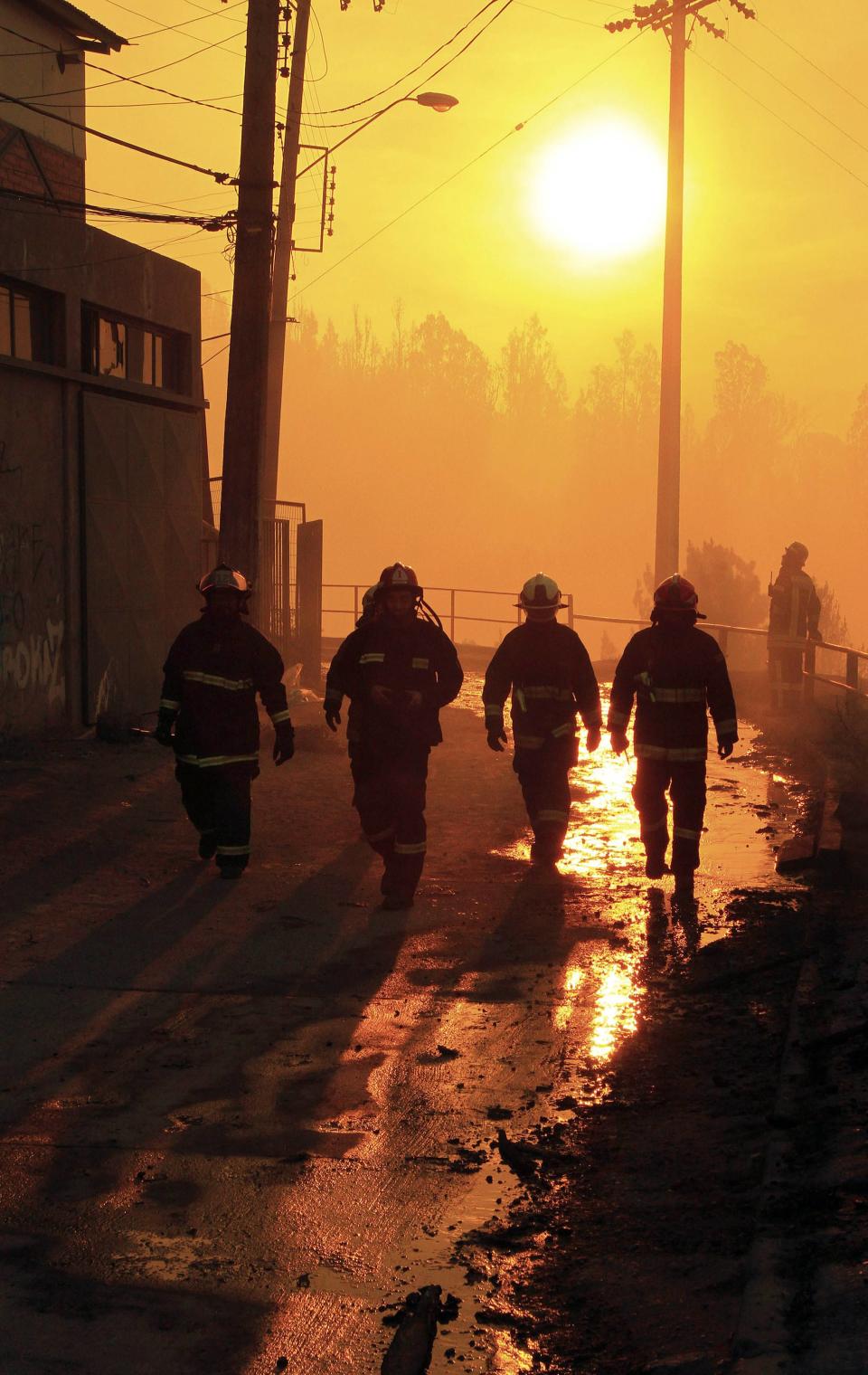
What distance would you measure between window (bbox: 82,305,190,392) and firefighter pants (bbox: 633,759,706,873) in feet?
29.4

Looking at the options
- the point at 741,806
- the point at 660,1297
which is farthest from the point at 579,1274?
the point at 741,806

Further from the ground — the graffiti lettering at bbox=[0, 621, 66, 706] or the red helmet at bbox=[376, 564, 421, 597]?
the red helmet at bbox=[376, 564, 421, 597]

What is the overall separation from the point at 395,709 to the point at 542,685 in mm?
1399

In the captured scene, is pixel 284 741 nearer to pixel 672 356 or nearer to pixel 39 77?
pixel 39 77

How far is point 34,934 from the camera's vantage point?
792cm

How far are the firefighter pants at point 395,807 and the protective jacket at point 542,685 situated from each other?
1103 millimetres

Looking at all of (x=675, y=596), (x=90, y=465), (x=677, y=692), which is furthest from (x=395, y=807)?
(x=90, y=465)

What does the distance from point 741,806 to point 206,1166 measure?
8.78 m

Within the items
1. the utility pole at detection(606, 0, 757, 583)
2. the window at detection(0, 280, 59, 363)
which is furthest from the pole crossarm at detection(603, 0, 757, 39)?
the window at detection(0, 280, 59, 363)

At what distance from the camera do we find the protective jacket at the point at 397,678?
9016 millimetres

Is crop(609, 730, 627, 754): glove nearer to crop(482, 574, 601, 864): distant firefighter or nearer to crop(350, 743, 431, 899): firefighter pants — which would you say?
crop(482, 574, 601, 864): distant firefighter

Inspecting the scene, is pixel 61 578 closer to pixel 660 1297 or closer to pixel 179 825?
pixel 179 825

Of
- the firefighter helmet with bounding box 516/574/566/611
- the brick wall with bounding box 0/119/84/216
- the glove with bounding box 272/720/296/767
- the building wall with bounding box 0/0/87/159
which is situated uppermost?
the building wall with bounding box 0/0/87/159

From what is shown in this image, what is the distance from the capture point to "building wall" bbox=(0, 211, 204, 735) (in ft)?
46.9
